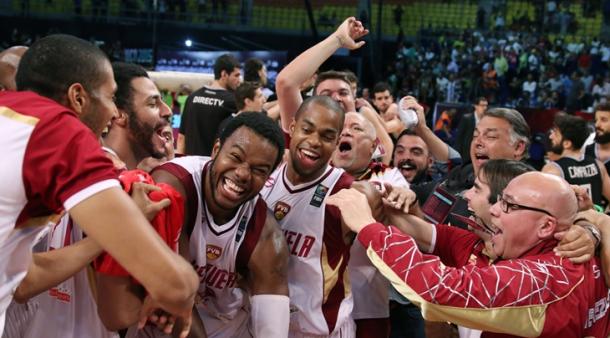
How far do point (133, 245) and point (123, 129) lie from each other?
1.65 m

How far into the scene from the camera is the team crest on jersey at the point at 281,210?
355 cm

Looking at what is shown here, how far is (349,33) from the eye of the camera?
4.38 metres

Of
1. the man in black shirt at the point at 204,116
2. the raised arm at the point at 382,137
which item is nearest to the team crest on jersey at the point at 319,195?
the raised arm at the point at 382,137

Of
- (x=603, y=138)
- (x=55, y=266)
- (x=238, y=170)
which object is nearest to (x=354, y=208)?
(x=238, y=170)

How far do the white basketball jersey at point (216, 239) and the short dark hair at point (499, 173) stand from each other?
1015mm

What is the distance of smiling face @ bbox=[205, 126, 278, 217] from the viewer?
9.97 feet

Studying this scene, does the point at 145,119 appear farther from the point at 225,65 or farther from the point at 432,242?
the point at 225,65

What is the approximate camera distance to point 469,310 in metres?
2.68

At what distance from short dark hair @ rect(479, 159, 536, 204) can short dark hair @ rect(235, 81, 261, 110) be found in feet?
13.6

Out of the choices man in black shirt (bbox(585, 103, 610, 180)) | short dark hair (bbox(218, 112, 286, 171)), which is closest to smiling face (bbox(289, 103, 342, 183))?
short dark hair (bbox(218, 112, 286, 171))

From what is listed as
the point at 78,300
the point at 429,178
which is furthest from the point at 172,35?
the point at 78,300

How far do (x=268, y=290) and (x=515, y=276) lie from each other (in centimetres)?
101

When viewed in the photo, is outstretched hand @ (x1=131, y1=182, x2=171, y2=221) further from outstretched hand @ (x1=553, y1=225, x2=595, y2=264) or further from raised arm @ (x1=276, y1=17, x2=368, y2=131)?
raised arm @ (x1=276, y1=17, x2=368, y2=131)

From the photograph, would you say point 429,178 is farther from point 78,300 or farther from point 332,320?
point 78,300
